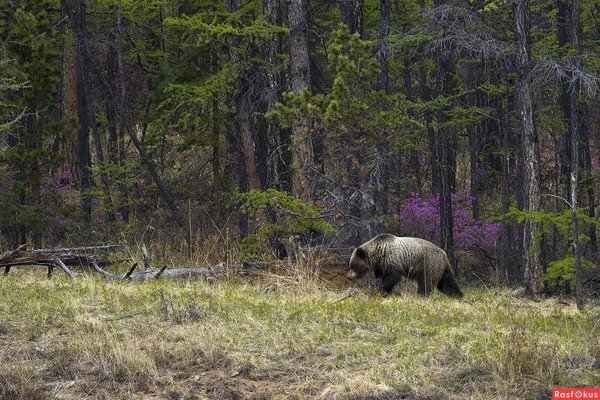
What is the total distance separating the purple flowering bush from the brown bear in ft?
37.7

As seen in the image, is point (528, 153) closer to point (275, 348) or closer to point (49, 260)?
point (49, 260)

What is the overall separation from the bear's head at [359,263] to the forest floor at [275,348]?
7.93 ft

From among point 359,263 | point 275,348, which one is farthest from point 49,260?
point 275,348

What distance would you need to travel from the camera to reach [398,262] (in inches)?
556

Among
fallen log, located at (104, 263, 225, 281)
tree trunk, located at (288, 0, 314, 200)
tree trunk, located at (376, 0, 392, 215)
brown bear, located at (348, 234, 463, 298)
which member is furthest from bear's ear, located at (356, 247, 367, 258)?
tree trunk, located at (288, 0, 314, 200)

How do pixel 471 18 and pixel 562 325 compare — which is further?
pixel 471 18

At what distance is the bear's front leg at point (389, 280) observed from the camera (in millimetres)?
14030

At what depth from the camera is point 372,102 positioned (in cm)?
1639

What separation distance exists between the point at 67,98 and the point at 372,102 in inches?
521

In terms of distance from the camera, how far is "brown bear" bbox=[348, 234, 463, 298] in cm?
1412

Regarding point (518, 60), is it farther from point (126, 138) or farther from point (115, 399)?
point (126, 138)

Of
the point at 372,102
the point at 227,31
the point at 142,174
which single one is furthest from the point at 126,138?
the point at 372,102

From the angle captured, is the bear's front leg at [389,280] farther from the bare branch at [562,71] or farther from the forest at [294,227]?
the bare branch at [562,71]

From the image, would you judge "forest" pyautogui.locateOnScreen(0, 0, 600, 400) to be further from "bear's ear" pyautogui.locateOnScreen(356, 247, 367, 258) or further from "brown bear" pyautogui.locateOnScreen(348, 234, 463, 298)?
"bear's ear" pyautogui.locateOnScreen(356, 247, 367, 258)
